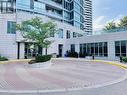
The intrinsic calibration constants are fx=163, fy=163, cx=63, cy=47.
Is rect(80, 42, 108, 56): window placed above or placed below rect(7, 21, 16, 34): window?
below

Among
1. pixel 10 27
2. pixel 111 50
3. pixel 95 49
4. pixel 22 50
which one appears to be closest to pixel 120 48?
pixel 111 50

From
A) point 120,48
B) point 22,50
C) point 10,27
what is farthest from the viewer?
point 22,50

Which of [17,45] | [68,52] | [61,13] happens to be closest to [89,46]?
[68,52]

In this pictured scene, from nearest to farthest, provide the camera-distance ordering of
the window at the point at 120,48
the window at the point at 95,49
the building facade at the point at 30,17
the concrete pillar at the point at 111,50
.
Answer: the window at the point at 120,48, the concrete pillar at the point at 111,50, the building facade at the point at 30,17, the window at the point at 95,49

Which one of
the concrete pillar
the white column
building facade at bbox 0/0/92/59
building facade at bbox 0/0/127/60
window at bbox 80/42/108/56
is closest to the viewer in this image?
the concrete pillar

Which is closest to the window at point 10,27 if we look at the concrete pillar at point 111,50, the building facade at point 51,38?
the building facade at point 51,38

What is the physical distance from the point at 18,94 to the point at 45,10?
45.5 meters

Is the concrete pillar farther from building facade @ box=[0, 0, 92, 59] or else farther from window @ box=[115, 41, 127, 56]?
building facade @ box=[0, 0, 92, 59]

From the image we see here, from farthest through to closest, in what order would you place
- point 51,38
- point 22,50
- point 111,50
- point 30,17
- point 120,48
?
point 51,38
point 30,17
point 22,50
point 111,50
point 120,48

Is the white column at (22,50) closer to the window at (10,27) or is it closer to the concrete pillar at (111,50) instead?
the window at (10,27)

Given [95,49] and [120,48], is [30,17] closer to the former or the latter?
[95,49]

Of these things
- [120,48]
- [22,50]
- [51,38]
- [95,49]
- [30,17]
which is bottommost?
[22,50]

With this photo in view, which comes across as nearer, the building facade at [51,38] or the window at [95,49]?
the building facade at [51,38]

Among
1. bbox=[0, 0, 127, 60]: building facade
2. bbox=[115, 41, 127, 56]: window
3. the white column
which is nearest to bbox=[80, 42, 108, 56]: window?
bbox=[0, 0, 127, 60]: building facade
